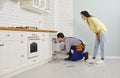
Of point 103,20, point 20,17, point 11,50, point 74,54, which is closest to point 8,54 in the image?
point 11,50

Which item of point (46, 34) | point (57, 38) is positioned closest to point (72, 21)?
point (57, 38)

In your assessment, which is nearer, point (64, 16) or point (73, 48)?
point (73, 48)

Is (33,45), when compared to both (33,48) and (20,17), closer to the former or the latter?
(33,48)

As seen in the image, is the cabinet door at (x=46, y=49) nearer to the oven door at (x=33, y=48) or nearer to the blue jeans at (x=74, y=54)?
the oven door at (x=33, y=48)

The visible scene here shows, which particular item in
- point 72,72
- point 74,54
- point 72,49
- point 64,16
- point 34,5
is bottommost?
point 72,72

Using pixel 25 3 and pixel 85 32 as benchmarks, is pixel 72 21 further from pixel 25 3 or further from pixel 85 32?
pixel 25 3

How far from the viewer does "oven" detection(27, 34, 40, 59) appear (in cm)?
415

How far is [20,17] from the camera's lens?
490 cm

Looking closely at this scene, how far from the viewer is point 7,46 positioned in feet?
10.9

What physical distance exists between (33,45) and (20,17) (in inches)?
35.1

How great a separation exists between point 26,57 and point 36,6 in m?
1.60

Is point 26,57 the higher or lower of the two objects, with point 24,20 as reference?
lower

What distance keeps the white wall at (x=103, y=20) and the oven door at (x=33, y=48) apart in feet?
7.17

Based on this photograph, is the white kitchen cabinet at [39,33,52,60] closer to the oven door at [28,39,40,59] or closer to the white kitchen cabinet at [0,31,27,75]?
the oven door at [28,39,40,59]
